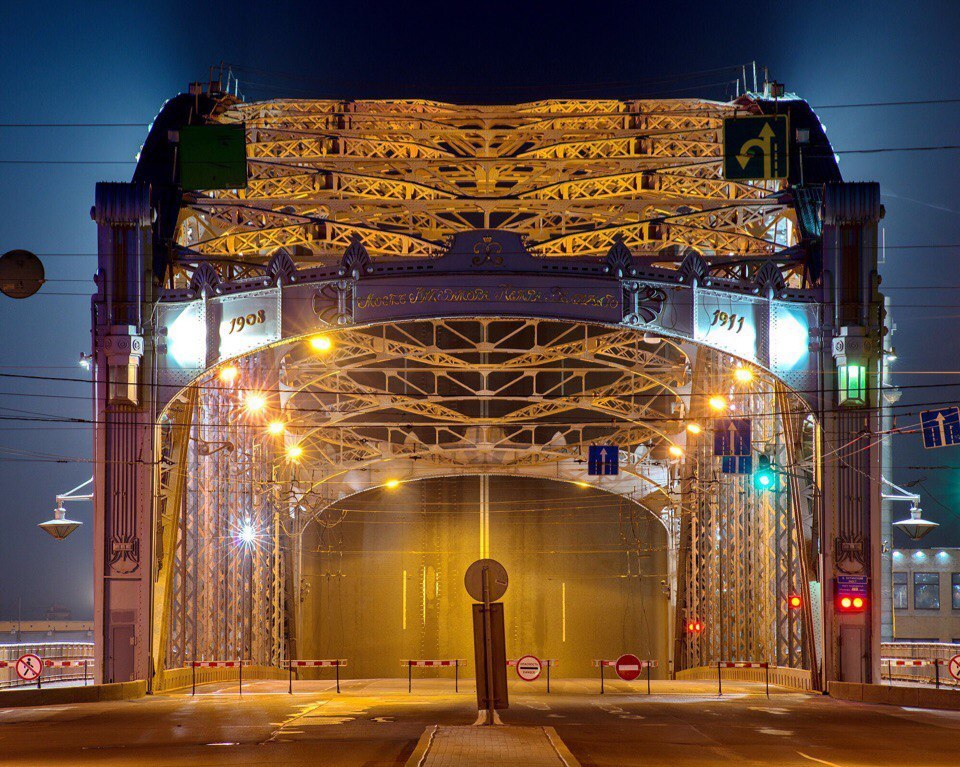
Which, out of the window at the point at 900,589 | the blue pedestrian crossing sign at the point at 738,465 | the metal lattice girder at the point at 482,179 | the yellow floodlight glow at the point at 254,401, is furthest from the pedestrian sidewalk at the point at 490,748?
the window at the point at 900,589

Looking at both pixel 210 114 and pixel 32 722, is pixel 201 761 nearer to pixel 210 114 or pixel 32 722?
pixel 32 722

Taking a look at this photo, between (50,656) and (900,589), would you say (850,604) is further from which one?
(900,589)

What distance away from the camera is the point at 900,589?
229ft

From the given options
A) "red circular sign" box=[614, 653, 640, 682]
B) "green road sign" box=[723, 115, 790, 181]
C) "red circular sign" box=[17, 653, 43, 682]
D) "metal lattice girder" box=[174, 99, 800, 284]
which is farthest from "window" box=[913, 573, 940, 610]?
"red circular sign" box=[17, 653, 43, 682]

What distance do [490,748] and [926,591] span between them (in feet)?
190

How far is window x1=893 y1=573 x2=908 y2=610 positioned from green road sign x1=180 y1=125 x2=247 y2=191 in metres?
48.9

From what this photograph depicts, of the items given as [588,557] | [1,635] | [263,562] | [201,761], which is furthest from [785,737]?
[1,635]

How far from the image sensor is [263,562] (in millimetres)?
56094

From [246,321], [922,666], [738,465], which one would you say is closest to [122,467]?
[246,321]

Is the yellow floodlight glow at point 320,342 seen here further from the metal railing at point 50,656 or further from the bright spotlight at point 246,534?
the bright spotlight at point 246,534

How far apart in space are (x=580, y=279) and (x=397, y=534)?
4213cm

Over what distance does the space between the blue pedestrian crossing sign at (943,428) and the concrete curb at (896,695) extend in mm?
5320

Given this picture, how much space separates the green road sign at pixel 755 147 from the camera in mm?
28969

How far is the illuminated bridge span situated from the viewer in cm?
3150
